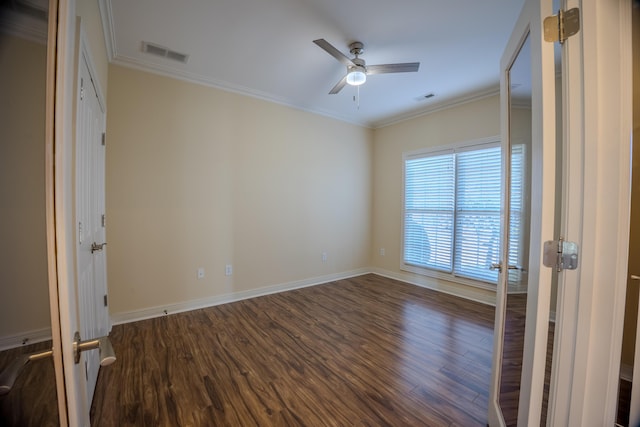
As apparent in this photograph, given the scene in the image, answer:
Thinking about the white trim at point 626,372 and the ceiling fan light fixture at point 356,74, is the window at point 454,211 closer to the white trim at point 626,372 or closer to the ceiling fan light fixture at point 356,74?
the ceiling fan light fixture at point 356,74

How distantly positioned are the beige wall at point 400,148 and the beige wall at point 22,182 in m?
3.94

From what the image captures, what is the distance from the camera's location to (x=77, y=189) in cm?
128

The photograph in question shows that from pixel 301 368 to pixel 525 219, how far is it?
1786 mm

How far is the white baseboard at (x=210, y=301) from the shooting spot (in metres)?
2.64

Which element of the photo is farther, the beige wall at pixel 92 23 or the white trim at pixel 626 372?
the beige wall at pixel 92 23

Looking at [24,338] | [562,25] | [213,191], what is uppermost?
[562,25]

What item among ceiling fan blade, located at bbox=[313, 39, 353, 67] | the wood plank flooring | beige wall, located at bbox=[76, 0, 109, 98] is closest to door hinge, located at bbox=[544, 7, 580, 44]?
ceiling fan blade, located at bbox=[313, 39, 353, 67]

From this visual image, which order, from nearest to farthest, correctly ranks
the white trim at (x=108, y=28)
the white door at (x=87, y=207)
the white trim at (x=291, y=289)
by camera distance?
the white door at (x=87, y=207) < the white trim at (x=108, y=28) < the white trim at (x=291, y=289)

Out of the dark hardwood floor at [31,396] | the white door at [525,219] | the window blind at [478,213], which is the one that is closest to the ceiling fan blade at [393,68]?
the white door at [525,219]

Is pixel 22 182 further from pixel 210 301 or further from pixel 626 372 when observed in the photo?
pixel 210 301

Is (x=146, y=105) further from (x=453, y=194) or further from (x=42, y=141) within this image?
(x=453, y=194)

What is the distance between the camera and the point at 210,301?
10.3ft

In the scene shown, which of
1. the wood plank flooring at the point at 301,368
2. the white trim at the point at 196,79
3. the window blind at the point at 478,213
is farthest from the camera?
the window blind at the point at 478,213

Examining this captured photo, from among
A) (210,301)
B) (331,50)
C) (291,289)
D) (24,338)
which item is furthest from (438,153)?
(24,338)
